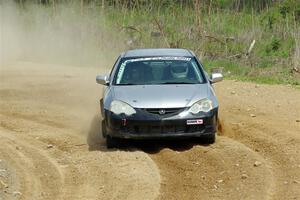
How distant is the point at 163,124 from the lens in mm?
10094

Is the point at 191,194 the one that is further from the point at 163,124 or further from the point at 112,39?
the point at 112,39

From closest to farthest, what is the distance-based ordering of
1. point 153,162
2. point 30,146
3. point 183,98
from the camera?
point 153,162
point 183,98
point 30,146

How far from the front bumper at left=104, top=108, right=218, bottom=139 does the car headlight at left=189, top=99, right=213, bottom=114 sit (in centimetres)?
6

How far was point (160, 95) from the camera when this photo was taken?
409 inches

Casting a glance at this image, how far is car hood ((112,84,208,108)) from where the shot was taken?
10.2 m

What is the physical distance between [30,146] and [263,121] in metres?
4.15

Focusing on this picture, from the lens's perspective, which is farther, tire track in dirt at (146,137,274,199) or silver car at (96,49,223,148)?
silver car at (96,49,223,148)

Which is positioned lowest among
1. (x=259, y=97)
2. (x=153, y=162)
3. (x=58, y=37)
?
(x=58, y=37)

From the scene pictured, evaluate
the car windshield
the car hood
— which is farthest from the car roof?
the car hood

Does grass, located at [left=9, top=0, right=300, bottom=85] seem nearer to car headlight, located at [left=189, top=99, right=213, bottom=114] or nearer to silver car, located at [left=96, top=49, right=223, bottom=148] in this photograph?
silver car, located at [left=96, top=49, right=223, bottom=148]

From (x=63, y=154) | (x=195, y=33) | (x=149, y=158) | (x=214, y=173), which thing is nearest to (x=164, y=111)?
(x=149, y=158)

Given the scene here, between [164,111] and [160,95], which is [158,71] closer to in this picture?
[160,95]

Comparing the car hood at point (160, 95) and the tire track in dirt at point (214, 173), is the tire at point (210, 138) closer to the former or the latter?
the tire track in dirt at point (214, 173)

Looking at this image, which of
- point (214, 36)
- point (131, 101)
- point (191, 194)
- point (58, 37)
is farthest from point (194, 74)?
point (58, 37)
